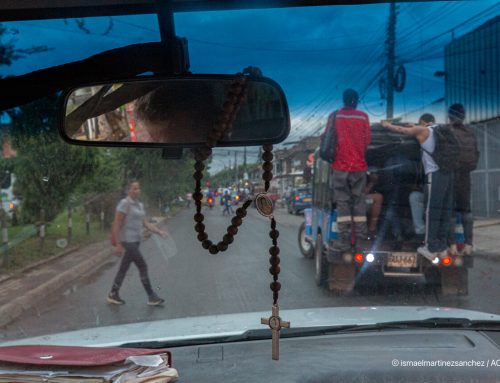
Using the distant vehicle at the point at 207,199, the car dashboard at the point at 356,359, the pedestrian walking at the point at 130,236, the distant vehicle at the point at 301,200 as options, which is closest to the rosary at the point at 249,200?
the distant vehicle at the point at 207,199

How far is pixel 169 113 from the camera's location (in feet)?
7.73

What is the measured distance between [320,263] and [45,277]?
113 inches

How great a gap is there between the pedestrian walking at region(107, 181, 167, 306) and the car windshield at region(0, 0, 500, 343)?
0.02 meters

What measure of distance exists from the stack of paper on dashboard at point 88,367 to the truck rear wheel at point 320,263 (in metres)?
4.04

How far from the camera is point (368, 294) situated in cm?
589

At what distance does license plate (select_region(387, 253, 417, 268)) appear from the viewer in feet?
19.7

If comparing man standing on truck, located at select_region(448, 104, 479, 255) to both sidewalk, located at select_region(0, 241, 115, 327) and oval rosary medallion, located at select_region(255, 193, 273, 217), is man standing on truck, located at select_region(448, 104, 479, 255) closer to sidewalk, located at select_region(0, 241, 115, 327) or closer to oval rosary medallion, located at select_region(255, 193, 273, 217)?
oval rosary medallion, located at select_region(255, 193, 273, 217)

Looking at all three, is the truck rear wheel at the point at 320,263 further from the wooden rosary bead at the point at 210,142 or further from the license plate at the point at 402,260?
the wooden rosary bead at the point at 210,142

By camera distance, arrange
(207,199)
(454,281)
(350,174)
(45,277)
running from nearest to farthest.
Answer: (207,199) < (45,277) < (454,281) < (350,174)

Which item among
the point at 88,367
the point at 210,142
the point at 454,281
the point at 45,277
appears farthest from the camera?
the point at 454,281

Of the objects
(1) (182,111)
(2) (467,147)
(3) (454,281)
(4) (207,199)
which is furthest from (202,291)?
(1) (182,111)

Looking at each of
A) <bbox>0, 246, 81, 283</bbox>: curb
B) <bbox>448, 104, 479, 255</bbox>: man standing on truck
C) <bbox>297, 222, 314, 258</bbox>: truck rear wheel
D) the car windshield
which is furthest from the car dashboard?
<bbox>297, 222, 314, 258</bbox>: truck rear wheel

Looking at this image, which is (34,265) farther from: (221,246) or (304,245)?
(221,246)

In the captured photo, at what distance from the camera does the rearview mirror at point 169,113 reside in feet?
7.57
